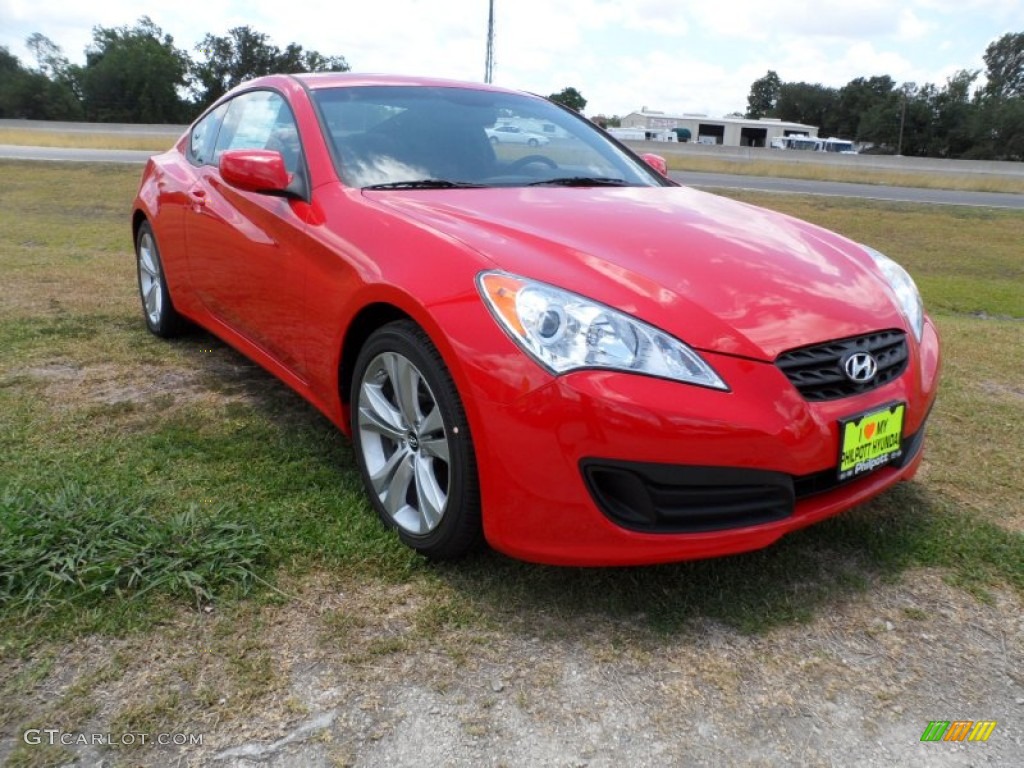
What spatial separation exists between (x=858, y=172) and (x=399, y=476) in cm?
2586

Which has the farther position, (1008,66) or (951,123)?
(1008,66)

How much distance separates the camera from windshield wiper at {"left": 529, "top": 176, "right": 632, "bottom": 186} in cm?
319

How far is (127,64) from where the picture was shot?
210ft

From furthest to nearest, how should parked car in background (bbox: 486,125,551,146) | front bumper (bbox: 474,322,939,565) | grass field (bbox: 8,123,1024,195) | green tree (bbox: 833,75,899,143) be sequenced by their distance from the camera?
green tree (bbox: 833,75,899,143)
grass field (bbox: 8,123,1024,195)
parked car in background (bbox: 486,125,551,146)
front bumper (bbox: 474,322,939,565)

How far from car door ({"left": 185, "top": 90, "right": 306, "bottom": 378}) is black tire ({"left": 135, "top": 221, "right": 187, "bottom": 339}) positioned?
63 centimetres

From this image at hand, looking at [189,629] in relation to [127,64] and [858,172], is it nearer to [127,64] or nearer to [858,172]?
[858,172]

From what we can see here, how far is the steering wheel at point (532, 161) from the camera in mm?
3263

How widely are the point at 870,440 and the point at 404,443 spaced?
1.32 m

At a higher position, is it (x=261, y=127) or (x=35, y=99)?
(x=35, y=99)

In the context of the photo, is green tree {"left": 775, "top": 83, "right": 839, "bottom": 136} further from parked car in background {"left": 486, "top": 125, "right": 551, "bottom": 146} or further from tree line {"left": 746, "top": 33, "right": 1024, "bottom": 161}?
parked car in background {"left": 486, "top": 125, "right": 551, "bottom": 146}

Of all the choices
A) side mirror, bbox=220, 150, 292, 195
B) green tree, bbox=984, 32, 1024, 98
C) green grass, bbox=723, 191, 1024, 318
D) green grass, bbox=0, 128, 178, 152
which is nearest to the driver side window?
side mirror, bbox=220, 150, 292, 195

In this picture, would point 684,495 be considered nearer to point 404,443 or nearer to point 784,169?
point 404,443

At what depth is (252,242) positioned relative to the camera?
3.26 meters

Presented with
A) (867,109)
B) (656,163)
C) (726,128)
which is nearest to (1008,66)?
(867,109)
